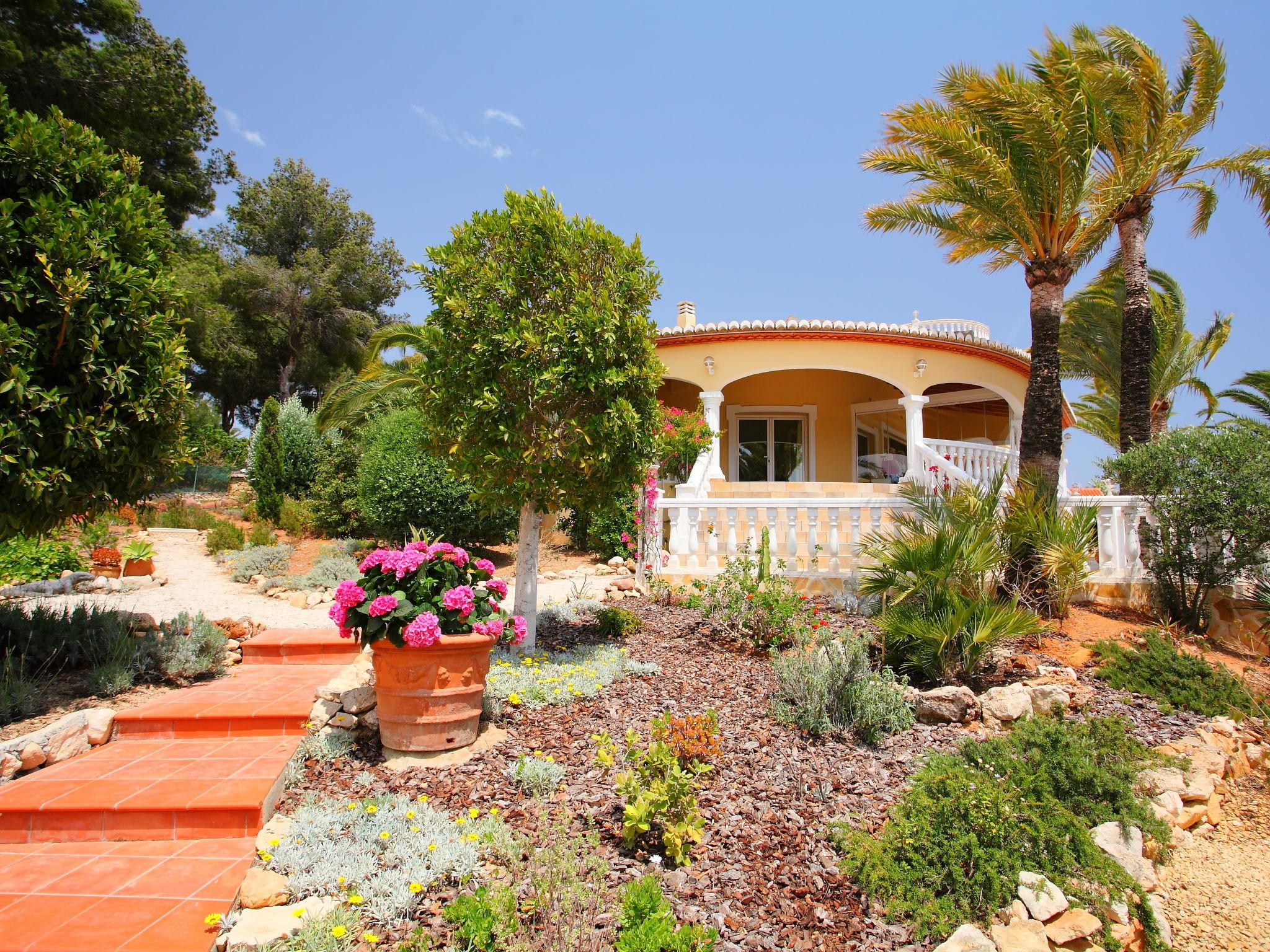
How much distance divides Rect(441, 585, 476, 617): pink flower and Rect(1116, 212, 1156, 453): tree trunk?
10.8m

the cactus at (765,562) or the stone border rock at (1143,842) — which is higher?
the cactus at (765,562)

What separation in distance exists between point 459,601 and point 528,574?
2128 mm

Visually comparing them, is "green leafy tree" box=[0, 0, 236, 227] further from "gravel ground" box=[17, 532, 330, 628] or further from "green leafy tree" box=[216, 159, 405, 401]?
"green leafy tree" box=[216, 159, 405, 401]

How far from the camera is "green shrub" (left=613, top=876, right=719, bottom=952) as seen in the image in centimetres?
261

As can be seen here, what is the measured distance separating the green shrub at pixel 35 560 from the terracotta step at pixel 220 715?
17.7 ft

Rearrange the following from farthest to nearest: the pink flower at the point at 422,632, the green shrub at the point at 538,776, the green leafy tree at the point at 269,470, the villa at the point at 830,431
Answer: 1. the green leafy tree at the point at 269,470
2. the villa at the point at 830,431
3. the pink flower at the point at 422,632
4. the green shrub at the point at 538,776

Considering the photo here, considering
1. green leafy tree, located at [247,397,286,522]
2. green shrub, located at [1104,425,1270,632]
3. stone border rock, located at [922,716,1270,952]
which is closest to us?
stone border rock, located at [922,716,1270,952]

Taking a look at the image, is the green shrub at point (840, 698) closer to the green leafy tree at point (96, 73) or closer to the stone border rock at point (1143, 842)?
the stone border rock at point (1143, 842)

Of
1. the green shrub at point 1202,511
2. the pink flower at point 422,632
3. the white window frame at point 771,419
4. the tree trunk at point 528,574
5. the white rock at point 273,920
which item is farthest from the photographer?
the white window frame at point 771,419

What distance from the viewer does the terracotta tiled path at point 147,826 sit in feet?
9.91

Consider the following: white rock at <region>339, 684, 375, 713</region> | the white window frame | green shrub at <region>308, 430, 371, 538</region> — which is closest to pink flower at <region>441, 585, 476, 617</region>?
white rock at <region>339, 684, 375, 713</region>

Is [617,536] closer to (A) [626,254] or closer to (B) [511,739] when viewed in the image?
(A) [626,254]

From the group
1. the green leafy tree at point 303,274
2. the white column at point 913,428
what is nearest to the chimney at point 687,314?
the white column at point 913,428

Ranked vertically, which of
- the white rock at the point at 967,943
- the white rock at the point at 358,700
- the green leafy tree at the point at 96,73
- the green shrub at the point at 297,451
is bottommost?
the white rock at the point at 967,943
